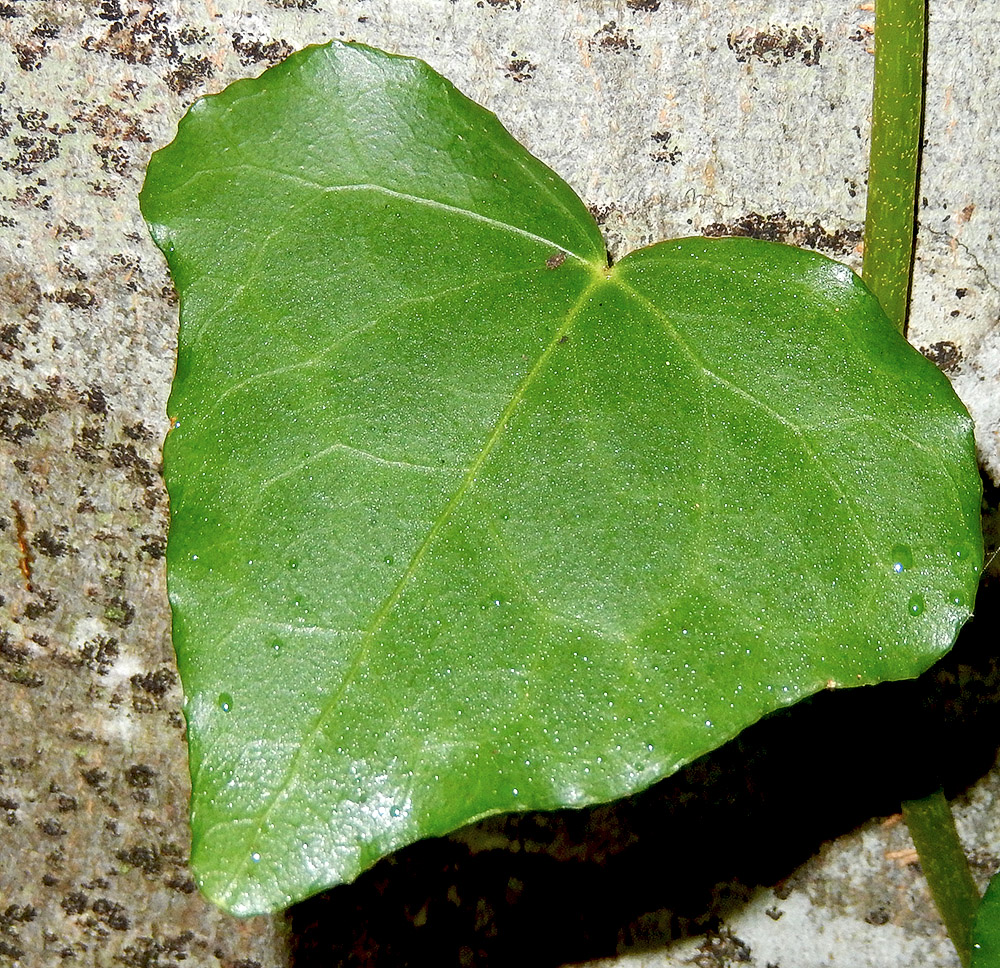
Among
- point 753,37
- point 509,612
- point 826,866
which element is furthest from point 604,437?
point 826,866

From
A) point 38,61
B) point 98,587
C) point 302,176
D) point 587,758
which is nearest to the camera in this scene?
point 587,758

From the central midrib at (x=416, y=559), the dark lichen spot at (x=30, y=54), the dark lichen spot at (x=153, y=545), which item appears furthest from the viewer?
the dark lichen spot at (x=153, y=545)

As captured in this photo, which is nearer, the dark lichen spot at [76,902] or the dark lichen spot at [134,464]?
the dark lichen spot at [134,464]

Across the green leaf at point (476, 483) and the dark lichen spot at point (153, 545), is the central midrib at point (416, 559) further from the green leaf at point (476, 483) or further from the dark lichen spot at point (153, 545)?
the dark lichen spot at point (153, 545)

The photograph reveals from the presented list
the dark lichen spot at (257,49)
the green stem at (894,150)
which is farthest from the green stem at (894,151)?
the dark lichen spot at (257,49)

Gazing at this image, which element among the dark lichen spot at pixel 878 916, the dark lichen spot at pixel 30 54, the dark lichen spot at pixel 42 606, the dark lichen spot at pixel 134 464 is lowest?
the dark lichen spot at pixel 878 916

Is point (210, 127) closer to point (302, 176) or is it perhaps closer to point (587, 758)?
point (302, 176)

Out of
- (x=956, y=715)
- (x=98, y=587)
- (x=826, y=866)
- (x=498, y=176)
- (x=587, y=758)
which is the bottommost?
(x=826, y=866)

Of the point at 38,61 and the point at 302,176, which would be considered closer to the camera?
the point at 302,176
